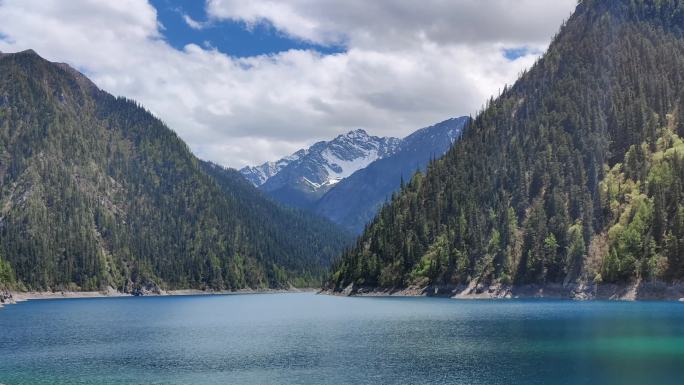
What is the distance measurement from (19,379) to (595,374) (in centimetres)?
6115

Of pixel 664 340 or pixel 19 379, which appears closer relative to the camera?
pixel 19 379

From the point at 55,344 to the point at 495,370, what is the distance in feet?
234

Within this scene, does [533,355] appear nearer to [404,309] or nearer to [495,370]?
[495,370]

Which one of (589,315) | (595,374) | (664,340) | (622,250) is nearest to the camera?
(595,374)

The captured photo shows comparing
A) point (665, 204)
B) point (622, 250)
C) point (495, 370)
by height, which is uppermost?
point (665, 204)

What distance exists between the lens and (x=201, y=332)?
12625 cm

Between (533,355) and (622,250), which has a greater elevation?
(622,250)

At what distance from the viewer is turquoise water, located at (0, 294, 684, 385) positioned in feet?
237

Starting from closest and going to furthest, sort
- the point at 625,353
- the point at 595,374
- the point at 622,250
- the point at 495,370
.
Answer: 1. the point at 595,374
2. the point at 495,370
3. the point at 625,353
4. the point at 622,250

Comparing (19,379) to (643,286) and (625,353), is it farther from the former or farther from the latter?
(643,286)

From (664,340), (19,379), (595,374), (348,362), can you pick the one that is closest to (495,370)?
(595,374)

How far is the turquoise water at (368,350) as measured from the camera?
7219 centimetres

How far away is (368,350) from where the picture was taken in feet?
303

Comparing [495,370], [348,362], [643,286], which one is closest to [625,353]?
[495,370]
